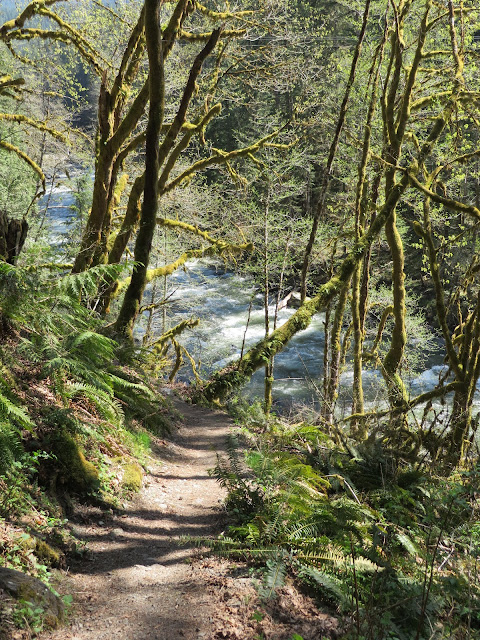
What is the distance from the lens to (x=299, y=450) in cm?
552

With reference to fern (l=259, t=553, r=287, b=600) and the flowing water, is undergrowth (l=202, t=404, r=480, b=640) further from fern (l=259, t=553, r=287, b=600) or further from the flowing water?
the flowing water

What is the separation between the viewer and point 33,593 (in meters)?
2.18

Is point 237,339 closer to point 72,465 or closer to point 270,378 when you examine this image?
point 270,378

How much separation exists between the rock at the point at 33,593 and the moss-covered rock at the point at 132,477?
182cm

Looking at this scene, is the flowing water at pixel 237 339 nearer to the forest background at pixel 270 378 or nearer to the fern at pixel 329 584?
the forest background at pixel 270 378

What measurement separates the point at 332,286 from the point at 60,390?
4979 mm

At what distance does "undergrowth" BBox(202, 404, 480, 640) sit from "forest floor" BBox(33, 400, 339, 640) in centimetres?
14

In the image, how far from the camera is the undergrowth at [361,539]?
268 cm

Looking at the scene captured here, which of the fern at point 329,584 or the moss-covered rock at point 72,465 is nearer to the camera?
the fern at point 329,584

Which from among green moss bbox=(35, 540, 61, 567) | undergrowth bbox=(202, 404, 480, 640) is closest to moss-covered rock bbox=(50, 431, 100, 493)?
green moss bbox=(35, 540, 61, 567)

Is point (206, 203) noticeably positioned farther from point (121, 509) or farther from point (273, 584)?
point (273, 584)

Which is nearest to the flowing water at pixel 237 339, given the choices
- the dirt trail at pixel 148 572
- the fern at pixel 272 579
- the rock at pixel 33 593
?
the dirt trail at pixel 148 572

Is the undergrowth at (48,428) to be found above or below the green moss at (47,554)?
above

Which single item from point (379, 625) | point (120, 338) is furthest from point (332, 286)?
point (379, 625)
